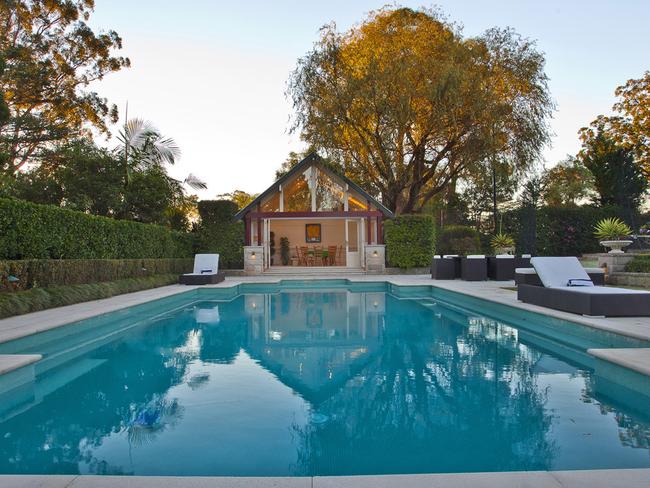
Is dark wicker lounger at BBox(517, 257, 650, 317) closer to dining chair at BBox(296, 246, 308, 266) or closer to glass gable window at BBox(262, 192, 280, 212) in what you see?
glass gable window at BBox(262, 192, 280, 212)

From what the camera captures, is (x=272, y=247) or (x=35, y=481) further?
(x=272, y=247)

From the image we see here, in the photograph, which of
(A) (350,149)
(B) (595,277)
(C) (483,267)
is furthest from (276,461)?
(A) (350,149)

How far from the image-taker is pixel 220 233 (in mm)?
19344

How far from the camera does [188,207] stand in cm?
1950

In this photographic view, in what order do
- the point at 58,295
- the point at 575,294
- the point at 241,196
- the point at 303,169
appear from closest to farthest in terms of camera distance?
the point at 575,294 → the point at 58,295 → the point at 303,169 → the point at 241,196

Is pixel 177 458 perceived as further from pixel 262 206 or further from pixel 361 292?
pixel 262 206

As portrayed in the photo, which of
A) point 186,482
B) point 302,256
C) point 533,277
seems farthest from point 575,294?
point 302,256

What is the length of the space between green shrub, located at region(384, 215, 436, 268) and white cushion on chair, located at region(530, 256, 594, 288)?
34.3 feet

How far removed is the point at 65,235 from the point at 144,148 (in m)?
9.29

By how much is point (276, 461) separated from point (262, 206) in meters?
17.4

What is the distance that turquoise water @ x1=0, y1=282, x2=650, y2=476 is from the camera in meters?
2.57

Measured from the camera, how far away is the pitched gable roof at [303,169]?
18906mm

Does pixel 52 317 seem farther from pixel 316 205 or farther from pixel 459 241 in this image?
pixel 459 241

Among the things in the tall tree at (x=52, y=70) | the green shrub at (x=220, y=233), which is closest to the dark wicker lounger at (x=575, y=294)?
the green shrub at (x=220, y=233)
